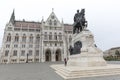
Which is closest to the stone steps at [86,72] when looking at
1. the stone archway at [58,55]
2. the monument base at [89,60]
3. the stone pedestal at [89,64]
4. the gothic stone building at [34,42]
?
the stone pedestal at [89,64]

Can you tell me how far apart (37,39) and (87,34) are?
49324 mm

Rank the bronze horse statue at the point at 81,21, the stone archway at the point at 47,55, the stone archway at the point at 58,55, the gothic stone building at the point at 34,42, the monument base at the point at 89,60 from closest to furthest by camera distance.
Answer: the monument base at the point at 89,60
the bronze horse statue at the point at 81,21
the gothic stone building at the point at 34,42
the stone archway at the point at 47,55
the stone archway at the point at 58,55

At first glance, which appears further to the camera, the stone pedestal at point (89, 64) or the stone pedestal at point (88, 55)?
the stone pedestal at point (88, 55)

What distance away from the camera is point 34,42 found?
61.5 meters

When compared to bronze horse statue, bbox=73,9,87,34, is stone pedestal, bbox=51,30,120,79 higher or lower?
lower

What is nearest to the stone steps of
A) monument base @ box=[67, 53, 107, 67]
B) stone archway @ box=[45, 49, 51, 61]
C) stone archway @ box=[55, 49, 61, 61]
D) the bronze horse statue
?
monument base @ box=[67, 53, 107, 67]

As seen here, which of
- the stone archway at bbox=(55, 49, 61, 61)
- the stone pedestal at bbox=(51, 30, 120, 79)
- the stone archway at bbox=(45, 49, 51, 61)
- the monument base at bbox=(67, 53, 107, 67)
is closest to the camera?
the stone pedestal at bbox=(51, 30, 120, 79)

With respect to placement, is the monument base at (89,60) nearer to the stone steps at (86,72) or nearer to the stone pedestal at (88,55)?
the stone pedestal at (88,55)

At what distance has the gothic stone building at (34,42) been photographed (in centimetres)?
5716

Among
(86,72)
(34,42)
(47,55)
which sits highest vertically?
(34,42)

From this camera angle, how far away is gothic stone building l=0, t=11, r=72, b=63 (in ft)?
188

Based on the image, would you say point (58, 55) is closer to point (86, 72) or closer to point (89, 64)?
point (89, 64)

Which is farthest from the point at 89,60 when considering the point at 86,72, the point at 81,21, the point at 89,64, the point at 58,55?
the point at 58,55

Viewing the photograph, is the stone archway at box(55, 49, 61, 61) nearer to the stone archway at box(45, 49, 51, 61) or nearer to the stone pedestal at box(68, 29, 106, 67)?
the stone archway at box(45, 49, 51, 61)
